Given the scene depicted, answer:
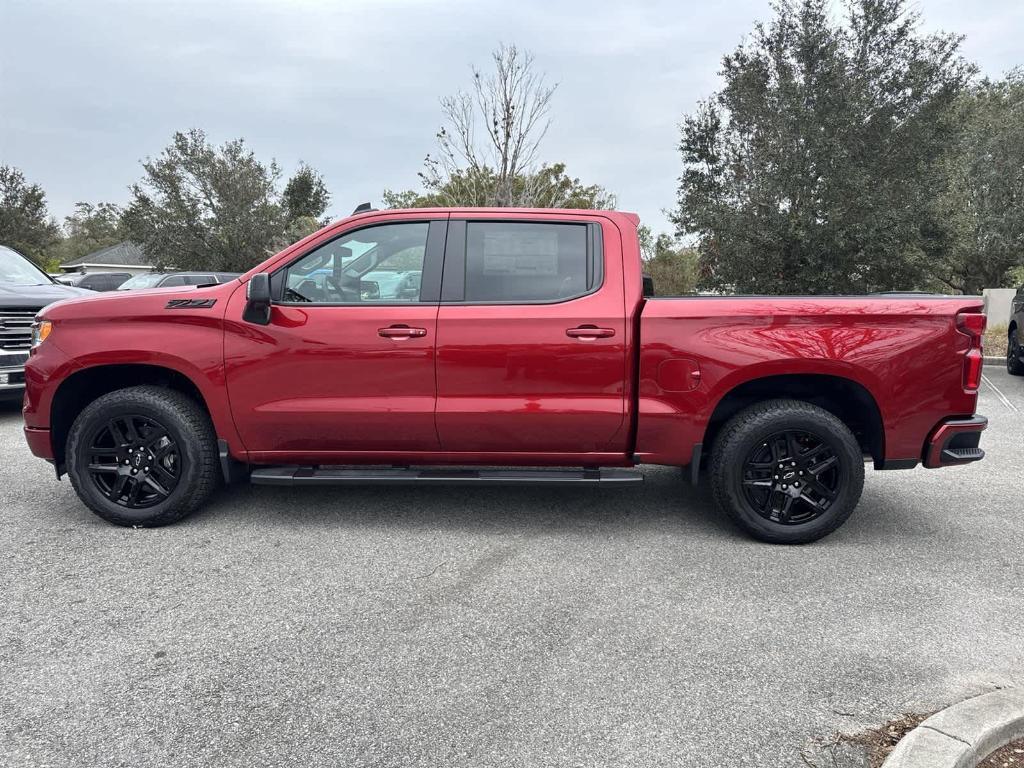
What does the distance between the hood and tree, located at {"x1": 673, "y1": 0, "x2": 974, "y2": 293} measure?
41.5 ft

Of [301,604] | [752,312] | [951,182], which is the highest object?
[951,182]

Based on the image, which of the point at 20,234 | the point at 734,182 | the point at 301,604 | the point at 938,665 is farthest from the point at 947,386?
the point at 20,234

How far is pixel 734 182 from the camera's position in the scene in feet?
56.1

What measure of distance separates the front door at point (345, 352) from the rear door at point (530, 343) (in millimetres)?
142

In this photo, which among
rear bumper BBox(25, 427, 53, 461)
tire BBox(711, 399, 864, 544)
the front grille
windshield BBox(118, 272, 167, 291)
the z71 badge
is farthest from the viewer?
windshield BBox(118, 272, 167, 291)

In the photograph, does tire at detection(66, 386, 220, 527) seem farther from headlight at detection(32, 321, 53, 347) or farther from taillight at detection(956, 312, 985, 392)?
taillight at detection(956, 312, 985, 392)

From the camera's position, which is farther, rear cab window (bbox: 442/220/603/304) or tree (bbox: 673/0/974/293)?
tree (bbox: 673/0/974/293)

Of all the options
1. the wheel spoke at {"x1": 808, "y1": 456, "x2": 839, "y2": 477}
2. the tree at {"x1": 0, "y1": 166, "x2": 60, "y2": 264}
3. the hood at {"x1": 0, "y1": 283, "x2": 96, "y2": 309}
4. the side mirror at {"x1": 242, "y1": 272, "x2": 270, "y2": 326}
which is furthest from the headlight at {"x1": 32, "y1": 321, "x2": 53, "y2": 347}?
the tree at {"x1": 0, "y1": 166, "x2": 60, "y2": 264}

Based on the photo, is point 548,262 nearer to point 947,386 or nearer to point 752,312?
point 752,312

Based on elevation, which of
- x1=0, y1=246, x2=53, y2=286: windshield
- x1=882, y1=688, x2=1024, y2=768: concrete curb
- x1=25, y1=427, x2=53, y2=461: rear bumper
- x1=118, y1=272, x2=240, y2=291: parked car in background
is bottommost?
x1=882, y1=688, x2=1024, y2=768: concrete curb

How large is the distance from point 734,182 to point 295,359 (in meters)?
15.3

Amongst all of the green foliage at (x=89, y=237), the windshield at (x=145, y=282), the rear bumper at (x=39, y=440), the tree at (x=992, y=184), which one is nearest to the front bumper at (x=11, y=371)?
the rear bumper at (x=39, y=440)

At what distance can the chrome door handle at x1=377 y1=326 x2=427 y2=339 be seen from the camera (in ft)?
13.2

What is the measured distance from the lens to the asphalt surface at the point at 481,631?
2.38 metres
